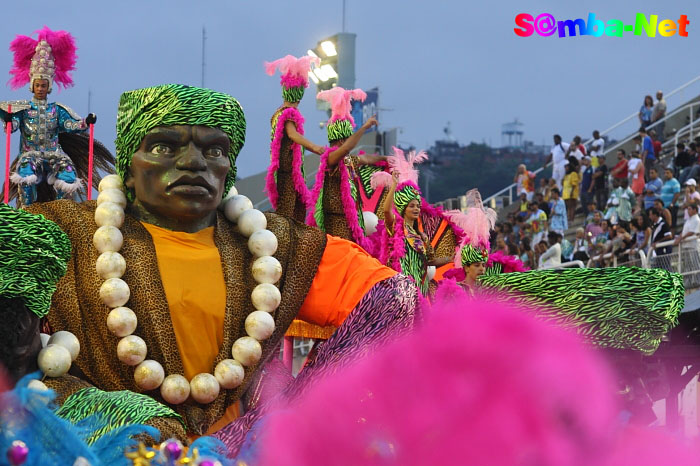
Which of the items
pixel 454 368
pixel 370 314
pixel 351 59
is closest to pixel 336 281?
pixel 370 314

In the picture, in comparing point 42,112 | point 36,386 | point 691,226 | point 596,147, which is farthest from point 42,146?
point 596,147

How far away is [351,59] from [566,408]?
27.4 m

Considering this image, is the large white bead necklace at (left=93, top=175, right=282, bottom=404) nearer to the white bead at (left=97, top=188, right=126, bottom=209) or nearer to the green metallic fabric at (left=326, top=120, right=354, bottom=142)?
the white bead at (left=97, top=188, right=126, bottom=209)

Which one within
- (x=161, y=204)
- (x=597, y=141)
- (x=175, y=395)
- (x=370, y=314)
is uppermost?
(x=597, y=141)

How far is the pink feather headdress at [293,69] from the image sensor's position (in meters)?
6.61

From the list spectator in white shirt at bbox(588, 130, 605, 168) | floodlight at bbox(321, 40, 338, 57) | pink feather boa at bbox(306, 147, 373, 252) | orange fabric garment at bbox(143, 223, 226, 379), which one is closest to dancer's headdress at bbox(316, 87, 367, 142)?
pink feather boa at bbox(306, 147, 373, 252)

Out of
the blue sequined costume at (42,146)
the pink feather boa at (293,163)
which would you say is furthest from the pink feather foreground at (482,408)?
the pink feather boa at (293,163)

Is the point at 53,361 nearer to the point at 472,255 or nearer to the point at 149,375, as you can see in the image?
the point at 149,375

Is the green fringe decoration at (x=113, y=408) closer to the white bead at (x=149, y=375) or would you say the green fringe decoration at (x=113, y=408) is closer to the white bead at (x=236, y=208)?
the white bead at (x=149, y=375)

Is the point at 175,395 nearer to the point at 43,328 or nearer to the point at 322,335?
the point at 43,328

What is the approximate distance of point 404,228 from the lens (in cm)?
729

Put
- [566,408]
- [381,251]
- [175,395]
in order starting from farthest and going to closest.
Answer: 1. [381,251]
2. [175,395]
3. [566,408]

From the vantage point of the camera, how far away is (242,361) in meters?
3.57

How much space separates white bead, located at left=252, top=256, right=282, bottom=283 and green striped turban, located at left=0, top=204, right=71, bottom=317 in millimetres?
790
